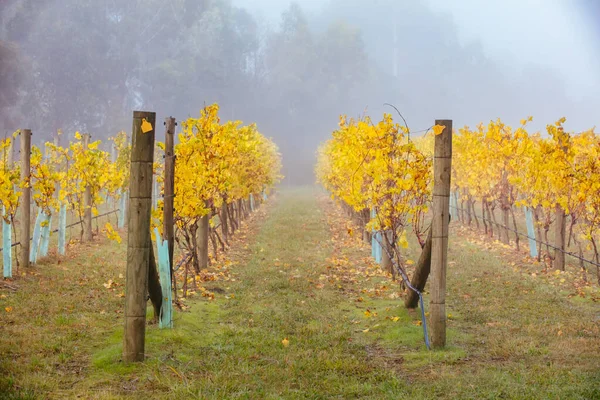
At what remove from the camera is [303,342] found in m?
7.05

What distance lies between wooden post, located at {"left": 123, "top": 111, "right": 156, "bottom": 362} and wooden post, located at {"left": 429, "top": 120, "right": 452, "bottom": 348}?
307 cm

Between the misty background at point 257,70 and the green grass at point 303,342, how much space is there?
329cm

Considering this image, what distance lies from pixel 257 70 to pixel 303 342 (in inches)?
2877

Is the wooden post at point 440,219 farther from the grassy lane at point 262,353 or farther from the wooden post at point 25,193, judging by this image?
the wooden post at point 25,193

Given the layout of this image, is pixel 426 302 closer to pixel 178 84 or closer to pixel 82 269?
pixel 82 269

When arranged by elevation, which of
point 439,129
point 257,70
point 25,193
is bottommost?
point 25,193

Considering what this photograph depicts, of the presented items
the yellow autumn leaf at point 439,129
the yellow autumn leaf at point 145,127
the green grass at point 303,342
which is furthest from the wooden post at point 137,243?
the yellow autumn leaf at point 439,129

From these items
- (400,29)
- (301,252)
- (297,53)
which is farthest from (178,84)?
(400,29)

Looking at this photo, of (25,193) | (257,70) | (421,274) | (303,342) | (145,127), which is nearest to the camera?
(145,127)

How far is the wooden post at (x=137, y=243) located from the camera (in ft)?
19.9

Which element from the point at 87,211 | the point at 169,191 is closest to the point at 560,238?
the point at 169,191

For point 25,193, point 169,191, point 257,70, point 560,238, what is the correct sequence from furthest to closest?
point 257,70
point 560,238
point 25,193
point 169,191

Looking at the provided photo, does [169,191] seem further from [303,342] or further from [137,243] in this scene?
[303,342]

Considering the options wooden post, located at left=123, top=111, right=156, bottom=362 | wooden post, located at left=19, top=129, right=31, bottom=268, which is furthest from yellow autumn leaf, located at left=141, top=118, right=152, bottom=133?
wooden post, located at left=19, top=129, right=31, bottom=268
